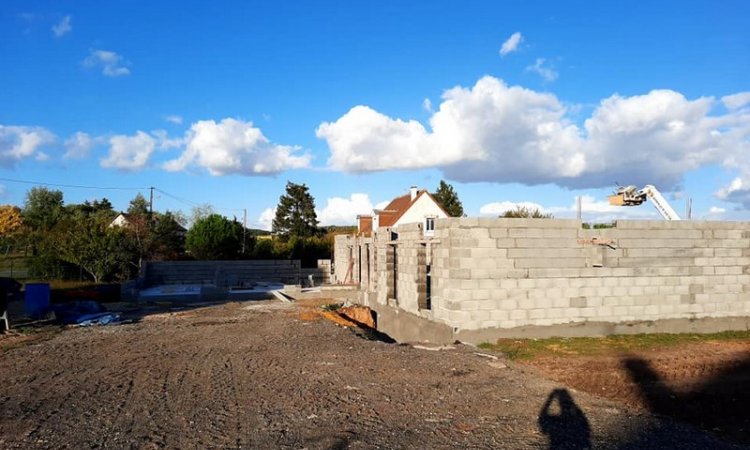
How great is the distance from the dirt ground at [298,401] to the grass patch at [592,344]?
756mm

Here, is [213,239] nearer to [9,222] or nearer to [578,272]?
[9,222]

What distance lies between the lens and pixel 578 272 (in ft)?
39.2

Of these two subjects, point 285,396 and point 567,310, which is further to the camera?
point 567,310

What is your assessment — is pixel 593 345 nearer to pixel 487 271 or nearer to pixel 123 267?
pixel 487 271

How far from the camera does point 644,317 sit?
12.4 m

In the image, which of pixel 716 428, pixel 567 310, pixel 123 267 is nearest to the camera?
pixel 716 428

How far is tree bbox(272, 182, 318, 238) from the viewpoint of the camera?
6091 cm

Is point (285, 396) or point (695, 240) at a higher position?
point (695, 240)

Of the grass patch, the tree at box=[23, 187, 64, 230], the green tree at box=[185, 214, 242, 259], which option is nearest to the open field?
the grass patch

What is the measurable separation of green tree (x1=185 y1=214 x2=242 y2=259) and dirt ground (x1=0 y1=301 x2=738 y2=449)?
22679 mm

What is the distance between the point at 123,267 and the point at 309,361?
1968 centimetres

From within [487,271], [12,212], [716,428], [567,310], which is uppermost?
[12,212]

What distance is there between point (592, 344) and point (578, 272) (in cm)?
155

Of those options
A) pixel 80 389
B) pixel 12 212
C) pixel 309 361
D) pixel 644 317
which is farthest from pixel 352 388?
pixel 12 212
